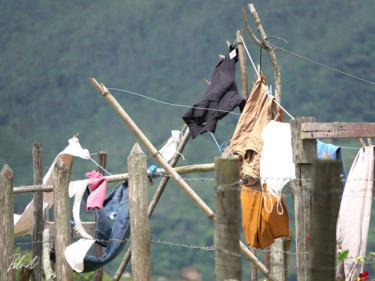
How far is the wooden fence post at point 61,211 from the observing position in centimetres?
423

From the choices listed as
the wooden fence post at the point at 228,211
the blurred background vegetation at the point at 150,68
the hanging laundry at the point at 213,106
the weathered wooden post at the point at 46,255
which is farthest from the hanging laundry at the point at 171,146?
the blurred background vegetation at the point at 150,68

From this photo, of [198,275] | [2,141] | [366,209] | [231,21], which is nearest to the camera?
[366,209]

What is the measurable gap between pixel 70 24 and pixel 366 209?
62.2ft

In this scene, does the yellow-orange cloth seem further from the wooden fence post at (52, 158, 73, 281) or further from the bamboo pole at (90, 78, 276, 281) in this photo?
the wooden fence post at (52, 158, 73, 281)

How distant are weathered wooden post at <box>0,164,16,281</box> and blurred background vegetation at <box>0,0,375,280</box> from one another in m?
12.5

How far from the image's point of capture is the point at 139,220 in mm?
3875

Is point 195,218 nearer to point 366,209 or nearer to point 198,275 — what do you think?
point 198,275

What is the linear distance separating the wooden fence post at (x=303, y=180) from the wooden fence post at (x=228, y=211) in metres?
0.92

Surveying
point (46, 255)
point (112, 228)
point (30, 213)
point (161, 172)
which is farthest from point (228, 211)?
point (30, 213)

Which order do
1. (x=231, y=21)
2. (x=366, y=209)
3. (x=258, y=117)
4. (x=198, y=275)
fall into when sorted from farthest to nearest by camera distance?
(x=231, y=21)
(x=198, y=275)
(x=258, y=117)
(x=366, y=209)

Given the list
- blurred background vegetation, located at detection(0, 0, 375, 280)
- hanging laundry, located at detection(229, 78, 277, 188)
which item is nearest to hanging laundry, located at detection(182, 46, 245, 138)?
hanging laundry, located at detection(229, 78, 277, 188)

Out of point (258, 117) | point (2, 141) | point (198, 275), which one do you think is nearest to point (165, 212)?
point (198, 275)

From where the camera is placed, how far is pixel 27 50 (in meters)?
21.2

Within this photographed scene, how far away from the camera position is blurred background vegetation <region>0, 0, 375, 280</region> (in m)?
18.3
